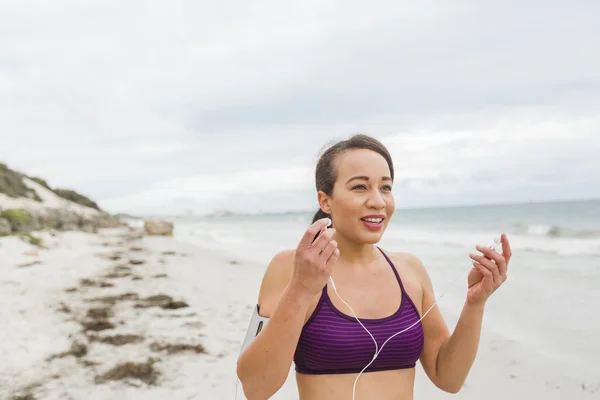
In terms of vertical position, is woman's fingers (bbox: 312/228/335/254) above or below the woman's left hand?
above

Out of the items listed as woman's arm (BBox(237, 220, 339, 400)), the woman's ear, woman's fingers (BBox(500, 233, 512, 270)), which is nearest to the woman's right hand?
woman's arm (BBox(237, 220, 339, 400))

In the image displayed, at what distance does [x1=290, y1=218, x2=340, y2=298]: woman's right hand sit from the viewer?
1.70m

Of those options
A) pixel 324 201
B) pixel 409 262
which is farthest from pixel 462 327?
pixel 324 201

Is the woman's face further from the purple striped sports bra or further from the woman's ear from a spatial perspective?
the purple striped sports bra

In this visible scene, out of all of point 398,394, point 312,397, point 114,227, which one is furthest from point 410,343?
point 114,227

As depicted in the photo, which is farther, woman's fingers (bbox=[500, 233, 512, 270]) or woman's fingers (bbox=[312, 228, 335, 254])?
woman's fingers (bbox=[500, 233, 512, 270])

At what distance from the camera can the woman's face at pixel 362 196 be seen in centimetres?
221

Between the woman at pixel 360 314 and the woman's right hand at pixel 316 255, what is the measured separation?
12cm

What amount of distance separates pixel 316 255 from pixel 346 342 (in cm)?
61

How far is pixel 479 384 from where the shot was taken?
475cm

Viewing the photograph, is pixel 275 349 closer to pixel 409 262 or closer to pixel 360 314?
pixel 360 314

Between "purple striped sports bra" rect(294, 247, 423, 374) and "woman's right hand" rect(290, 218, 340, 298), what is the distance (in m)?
0.45

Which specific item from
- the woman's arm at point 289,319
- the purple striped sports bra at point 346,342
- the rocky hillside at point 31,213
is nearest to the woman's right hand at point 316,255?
the woman's arm at point 289,319

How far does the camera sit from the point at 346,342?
2086 millimetres
